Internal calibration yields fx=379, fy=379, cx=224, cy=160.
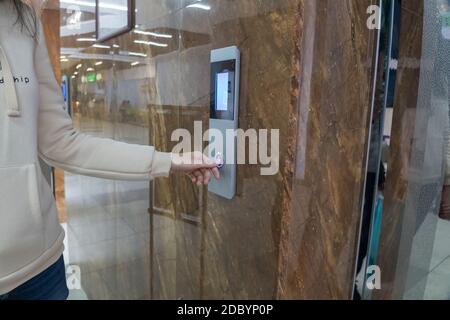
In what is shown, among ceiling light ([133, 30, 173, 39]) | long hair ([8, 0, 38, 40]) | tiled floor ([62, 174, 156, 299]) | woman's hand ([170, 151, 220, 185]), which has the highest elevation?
ceiling light ([133, 30, 173, 39])

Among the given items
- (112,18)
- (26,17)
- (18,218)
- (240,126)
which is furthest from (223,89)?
(112,18)

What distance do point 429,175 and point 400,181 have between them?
7 centimetres

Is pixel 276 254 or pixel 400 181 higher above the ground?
pixel 400 181

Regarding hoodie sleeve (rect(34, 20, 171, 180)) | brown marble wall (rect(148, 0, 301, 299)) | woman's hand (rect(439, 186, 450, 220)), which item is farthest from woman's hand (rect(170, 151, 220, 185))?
woman's hand (rect(439, 186, 450, 220))

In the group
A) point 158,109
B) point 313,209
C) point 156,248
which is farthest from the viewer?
point 156,248

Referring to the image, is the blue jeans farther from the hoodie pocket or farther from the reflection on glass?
the reflection on glass

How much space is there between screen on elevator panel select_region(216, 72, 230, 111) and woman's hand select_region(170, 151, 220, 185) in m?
0.21

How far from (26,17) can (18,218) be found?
19.3 inches

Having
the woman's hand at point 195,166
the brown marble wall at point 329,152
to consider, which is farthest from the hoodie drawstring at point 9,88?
the brown marble wall at point 329,152

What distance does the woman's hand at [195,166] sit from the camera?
108 cm

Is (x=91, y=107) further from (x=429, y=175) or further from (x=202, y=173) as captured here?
(x=429, y=175)

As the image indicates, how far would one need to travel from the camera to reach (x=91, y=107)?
256 centimetres

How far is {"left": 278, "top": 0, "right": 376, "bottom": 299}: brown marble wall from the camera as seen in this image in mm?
989
